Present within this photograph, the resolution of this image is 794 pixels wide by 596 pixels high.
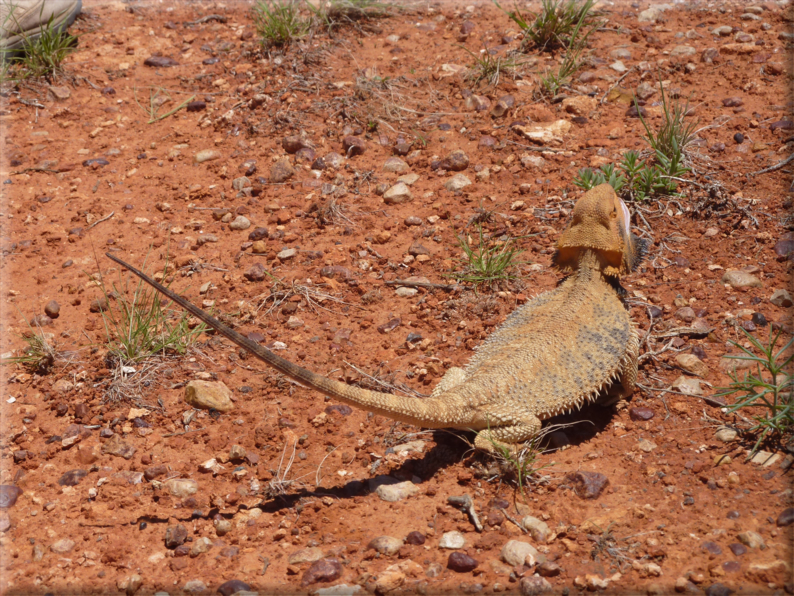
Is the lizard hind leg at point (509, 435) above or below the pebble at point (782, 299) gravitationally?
below

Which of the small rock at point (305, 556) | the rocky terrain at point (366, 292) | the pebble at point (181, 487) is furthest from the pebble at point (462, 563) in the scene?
the pebble at point (181, 487)

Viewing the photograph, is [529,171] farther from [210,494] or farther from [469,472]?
[210,494]

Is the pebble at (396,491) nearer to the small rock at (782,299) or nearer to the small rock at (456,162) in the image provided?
the small rock at (782,299)

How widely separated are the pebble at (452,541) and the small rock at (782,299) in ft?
8.35

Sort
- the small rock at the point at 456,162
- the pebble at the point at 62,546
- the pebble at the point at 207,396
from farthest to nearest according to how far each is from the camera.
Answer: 1. the small rock at the point at 456,162
2. the pebble at the point at 207,396
3. the pebble at the point at 62,546

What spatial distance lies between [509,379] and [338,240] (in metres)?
2.05

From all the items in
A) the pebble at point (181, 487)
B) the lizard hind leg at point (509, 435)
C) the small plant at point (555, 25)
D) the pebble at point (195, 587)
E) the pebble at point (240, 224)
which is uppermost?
the small plant at point (555, 25)

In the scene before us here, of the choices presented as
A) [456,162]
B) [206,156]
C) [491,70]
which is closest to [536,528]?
[456,162]

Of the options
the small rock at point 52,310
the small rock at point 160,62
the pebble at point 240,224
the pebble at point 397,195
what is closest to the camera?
the small rock at point 52,310

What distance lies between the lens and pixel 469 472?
358cm

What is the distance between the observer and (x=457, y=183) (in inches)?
215

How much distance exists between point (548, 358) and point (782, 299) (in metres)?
1.67

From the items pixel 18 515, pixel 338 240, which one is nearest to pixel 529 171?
pixel 338 240

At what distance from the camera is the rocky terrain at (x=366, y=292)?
3.20 meters
